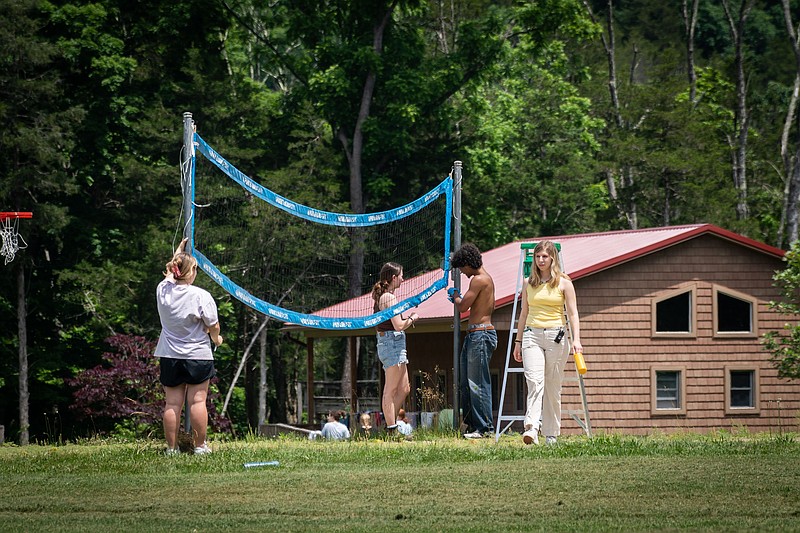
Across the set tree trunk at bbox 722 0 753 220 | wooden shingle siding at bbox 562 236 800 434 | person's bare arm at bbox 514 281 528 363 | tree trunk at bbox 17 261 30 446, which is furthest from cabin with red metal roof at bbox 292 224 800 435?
tree trunk at bbox 722 0 753 220

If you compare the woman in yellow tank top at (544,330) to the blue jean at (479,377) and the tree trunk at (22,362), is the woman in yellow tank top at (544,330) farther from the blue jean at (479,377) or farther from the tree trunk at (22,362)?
the tree trunk at (22,362)

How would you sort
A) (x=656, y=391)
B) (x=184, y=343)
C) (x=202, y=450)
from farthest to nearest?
(x=656, y=391) → (x=202, y=450) → (x=184, y=343)

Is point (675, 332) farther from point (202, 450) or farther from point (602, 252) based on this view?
point (202, 450)

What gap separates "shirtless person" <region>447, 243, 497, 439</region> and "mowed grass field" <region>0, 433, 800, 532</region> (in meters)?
1.77

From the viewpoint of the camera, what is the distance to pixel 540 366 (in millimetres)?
11656

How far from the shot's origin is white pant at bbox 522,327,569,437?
11.7 meters

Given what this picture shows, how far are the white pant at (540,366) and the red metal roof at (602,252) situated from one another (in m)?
11.6

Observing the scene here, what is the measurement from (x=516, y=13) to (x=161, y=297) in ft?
96.8

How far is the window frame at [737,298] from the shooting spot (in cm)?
2606

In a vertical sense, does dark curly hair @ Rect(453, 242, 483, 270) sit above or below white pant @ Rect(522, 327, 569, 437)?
above

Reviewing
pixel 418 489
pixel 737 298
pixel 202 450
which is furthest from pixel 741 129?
pixel 418 489

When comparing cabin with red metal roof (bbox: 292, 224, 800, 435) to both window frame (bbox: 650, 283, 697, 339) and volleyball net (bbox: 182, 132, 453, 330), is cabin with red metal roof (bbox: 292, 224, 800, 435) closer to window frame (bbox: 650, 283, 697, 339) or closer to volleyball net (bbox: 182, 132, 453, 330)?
window frame (bbox: 650, 283, 697, 339)

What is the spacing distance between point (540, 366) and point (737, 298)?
15.7 m

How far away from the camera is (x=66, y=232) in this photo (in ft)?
115
